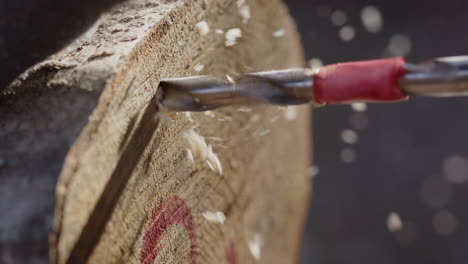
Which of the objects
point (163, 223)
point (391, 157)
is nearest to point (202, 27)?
point (163, 223)

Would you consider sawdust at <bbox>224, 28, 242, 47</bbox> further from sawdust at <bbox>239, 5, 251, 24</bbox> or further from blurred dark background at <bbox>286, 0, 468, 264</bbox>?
blurred dark background at <bbox>286, 0, 468, 264</bbox>

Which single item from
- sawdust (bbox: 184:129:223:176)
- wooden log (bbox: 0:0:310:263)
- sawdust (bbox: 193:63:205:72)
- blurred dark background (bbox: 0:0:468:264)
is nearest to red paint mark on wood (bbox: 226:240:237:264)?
wooden log (bbox: 0:0:310:263)

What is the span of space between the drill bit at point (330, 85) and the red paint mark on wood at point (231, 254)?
45cm

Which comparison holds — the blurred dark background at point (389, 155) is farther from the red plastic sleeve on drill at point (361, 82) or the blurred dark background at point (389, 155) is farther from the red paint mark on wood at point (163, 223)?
the red plastic sleeve on drill at point (361, 82)

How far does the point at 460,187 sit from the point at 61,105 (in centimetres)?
178

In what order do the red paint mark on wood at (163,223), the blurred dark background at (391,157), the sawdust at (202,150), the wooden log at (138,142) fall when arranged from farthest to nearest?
the blurred dark background at (391,157), the sawdust at (202,150), the red paint mark on wood at (163,223), the wooden log at (138,142)

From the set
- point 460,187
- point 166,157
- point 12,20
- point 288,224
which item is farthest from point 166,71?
point 460,187

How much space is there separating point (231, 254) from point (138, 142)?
49 cm

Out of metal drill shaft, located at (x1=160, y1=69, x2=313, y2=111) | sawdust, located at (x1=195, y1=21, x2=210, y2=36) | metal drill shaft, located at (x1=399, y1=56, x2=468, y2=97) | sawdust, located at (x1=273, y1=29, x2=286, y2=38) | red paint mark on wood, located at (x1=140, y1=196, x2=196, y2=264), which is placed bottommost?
red paint mark on wood, located at (x1=140, y1=196, x2=196, y2=264)

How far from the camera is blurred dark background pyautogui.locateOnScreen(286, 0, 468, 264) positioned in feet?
6.81

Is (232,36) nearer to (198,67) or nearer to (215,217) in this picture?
(198,67)

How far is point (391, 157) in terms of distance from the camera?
2.13m

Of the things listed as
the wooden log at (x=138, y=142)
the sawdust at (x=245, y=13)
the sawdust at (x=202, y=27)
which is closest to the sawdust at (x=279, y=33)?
the wooden log at (x=138, y=142)

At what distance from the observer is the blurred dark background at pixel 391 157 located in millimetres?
2076
